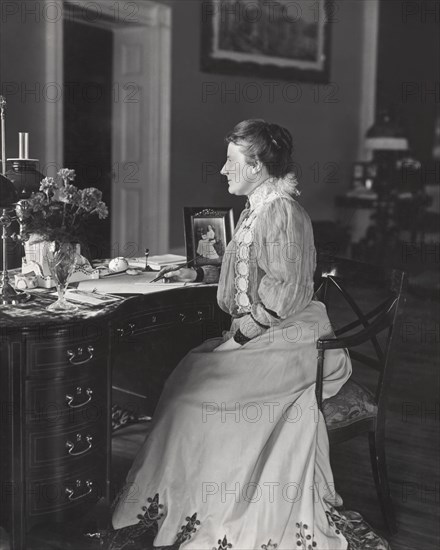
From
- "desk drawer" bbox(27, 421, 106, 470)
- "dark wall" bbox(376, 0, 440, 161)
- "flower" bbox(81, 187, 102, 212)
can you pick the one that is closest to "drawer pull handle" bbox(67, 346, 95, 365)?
"desk drawer" bbox(27, 421, 106, 470)

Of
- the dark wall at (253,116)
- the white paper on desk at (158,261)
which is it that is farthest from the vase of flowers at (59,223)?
the dark wall at (253,116)

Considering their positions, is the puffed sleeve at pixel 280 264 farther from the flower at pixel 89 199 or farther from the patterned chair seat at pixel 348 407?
the flower at pixel 89 199

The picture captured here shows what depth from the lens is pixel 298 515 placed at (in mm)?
2686

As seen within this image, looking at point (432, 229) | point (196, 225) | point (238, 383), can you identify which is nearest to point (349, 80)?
point (432, 229)

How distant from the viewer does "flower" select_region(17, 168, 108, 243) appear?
2645 mm

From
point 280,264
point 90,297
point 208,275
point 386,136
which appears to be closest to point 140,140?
point 386,136

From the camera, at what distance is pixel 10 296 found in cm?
272

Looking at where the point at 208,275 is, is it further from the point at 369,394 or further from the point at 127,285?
the point at 369,394

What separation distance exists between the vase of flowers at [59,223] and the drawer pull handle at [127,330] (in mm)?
224

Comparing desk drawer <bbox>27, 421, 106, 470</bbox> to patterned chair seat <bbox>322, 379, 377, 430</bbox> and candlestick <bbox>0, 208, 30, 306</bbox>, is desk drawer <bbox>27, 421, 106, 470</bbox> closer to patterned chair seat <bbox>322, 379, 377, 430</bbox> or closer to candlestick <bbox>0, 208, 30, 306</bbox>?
candlestick <bbox>0, 208, 30, 306</bbox>

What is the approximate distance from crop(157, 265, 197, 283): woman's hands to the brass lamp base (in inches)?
23.8

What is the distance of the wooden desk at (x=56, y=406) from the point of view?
2504 mm

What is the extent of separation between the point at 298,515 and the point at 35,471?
0.92m

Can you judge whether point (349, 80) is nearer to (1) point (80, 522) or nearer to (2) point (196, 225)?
(2) point (196, 225)
